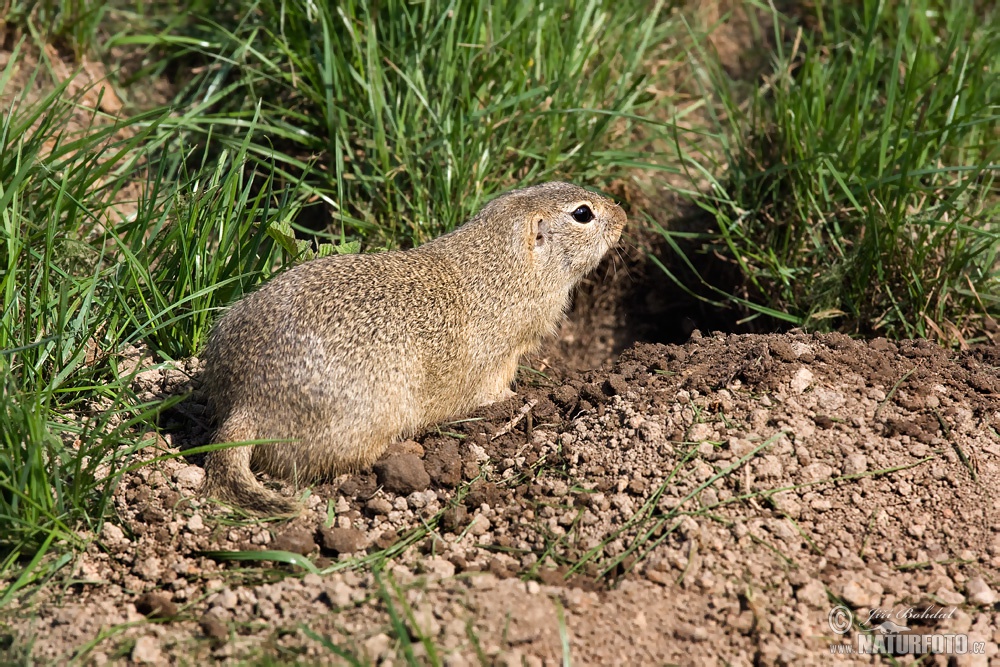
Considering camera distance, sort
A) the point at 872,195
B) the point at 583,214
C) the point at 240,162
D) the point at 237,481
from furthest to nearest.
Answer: the point at 583,214, the point at 872,195, the point at 240,162, the point at 237,481

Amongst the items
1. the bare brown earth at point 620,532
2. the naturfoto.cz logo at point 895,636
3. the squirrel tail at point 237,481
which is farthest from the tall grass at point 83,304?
the naturfoto.cz logo at point 895,636

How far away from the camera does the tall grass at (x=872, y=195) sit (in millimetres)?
5230

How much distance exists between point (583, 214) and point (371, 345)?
1768 millimetres

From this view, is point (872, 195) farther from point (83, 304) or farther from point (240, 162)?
point (83, 304)

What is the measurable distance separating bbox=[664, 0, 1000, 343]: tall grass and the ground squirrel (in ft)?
4.13

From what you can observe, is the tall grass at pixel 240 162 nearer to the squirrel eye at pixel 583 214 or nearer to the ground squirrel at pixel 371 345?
the ground squirrel at pixel 371 345

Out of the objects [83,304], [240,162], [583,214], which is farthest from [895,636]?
[240,162]

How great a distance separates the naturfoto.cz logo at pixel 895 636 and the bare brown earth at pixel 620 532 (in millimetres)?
35

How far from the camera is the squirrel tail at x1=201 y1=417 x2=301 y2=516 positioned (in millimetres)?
4008

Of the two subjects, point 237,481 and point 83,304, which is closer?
point 237,481

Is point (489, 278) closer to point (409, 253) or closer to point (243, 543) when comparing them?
point (409, 253)

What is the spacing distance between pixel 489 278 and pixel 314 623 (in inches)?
93.4

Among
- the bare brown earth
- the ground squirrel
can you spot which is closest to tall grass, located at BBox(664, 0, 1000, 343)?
the bare brown earth

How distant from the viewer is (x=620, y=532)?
151 inches
